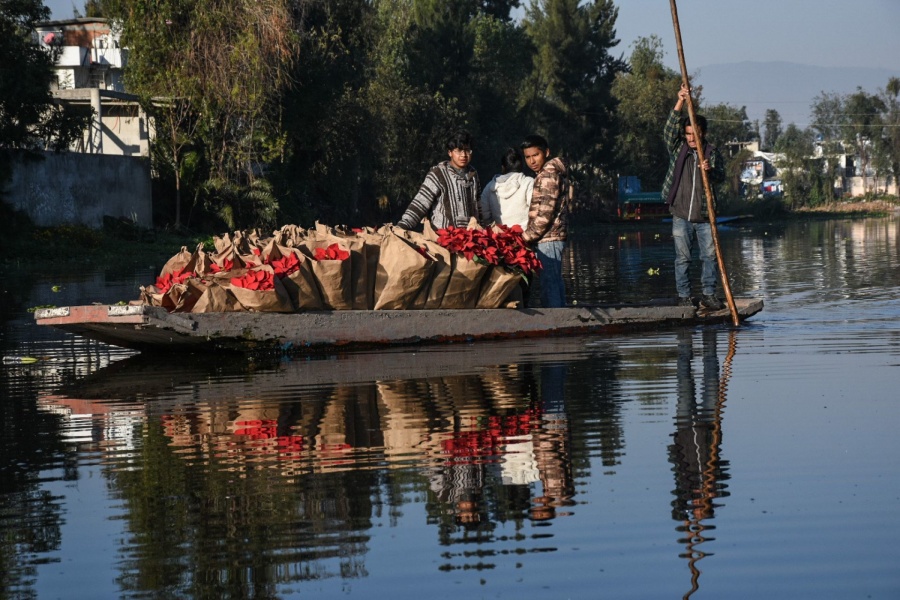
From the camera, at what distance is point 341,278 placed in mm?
9727

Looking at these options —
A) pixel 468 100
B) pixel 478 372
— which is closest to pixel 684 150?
pixel 478 372

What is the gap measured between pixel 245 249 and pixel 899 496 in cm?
660

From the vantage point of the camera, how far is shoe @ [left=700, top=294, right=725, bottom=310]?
11477mm

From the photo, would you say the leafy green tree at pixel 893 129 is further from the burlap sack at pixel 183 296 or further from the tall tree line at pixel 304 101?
the burlap sack at pixel 183 296

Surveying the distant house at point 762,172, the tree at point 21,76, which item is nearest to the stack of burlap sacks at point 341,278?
the tree at point 21,76

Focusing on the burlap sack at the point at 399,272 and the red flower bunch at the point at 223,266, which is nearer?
the burlap sack at the point at 399,272

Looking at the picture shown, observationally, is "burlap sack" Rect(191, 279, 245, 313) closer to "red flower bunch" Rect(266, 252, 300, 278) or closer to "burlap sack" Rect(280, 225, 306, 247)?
"red flower bunch" Rect(266, 252, 300, 278)

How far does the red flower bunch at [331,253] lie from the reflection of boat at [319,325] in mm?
441

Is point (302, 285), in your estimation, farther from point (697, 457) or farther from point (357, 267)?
point (697, 457)

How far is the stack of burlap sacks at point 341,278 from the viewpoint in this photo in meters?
9.62

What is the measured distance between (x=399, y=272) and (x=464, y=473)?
170 inches

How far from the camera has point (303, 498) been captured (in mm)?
5172

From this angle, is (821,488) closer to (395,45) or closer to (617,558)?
(617,558)

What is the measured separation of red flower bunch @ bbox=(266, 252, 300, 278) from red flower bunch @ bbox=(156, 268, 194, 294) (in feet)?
2.58
